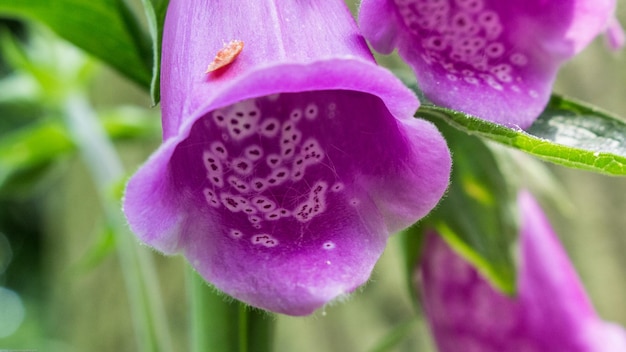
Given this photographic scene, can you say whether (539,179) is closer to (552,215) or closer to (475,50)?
(475,50)

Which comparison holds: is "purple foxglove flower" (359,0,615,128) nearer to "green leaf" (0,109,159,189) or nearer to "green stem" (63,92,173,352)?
"green stem" (63,92,173,352)

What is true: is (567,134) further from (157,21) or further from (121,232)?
(121,232)

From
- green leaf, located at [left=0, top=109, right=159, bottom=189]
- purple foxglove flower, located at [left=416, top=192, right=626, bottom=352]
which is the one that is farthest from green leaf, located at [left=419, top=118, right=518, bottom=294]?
green leaf, located at [left=0, top=109, right=159, bottom=189]

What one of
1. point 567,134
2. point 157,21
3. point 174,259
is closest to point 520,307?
point 567,134

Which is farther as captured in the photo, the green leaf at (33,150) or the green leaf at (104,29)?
the green leaf at (33,150)

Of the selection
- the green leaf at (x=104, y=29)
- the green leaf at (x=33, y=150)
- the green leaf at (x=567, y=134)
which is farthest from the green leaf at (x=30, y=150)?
the green leaf at (x=567, y=134)

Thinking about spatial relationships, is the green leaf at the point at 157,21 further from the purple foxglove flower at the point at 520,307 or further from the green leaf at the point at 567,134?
the purple foxglove flower at the point at 520,307
